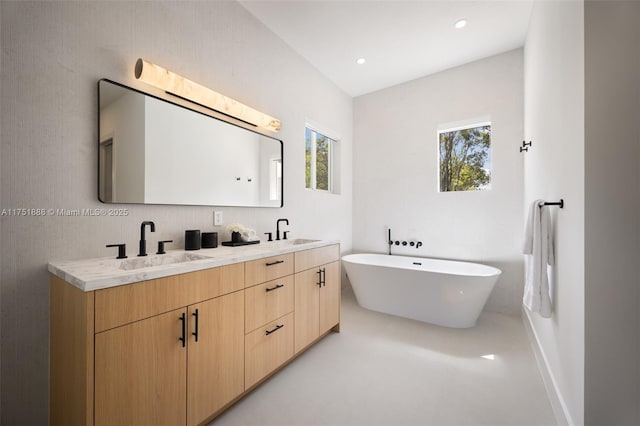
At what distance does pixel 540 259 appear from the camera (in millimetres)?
1661

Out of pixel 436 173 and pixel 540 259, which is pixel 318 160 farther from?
pixel 540 259

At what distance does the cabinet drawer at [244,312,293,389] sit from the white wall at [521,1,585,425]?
1616 mm

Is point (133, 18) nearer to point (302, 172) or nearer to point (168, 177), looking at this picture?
point (168, 177)

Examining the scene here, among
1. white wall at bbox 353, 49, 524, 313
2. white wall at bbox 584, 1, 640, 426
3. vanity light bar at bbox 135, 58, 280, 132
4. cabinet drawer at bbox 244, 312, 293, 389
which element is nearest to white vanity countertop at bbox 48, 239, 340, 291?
cabinet drawer at bbox 244, 312, 293, 389

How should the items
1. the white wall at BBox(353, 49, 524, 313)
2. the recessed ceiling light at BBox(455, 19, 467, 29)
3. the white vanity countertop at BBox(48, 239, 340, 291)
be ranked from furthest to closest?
the white wall at BBox(353, 49, 524, 313), the recessed ceiling light at BBox(455, 19, 467, 29), the white vanity countertop at BBox(48, 239, 340, 291)

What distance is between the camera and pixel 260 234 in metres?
2.58

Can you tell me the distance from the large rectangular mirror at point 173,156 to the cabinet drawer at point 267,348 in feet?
3.40

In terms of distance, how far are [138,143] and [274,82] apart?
153cm

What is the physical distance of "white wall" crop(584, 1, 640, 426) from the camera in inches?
36.3

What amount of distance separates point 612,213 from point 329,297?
1.94 metres

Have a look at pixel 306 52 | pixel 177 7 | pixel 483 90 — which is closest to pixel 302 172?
pixel 306 52

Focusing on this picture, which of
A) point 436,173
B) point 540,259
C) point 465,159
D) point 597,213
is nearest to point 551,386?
point 540,259

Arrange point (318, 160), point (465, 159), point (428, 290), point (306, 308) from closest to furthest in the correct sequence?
point (306, 308), point (428, 290), point (465, 159), point (318, 160)

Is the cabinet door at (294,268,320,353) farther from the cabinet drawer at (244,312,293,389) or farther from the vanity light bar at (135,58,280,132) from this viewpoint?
the vanity light bar at (135,58,280,132)
